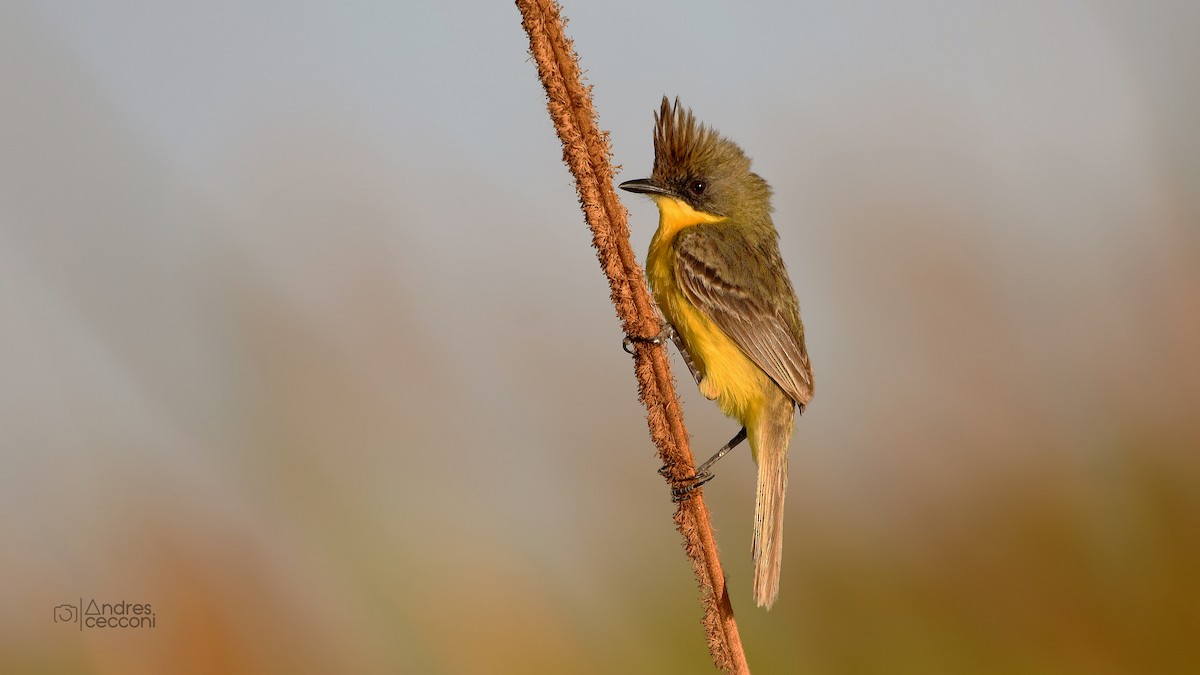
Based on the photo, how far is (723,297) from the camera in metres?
3.60

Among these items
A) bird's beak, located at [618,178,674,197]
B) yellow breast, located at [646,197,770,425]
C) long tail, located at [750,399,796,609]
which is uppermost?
bird's beak, located at [618,178,674,197]

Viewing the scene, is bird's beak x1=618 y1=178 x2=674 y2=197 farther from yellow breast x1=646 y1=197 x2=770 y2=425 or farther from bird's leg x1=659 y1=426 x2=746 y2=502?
bird's leg x1=659 y1=426 x2=746 y2=502

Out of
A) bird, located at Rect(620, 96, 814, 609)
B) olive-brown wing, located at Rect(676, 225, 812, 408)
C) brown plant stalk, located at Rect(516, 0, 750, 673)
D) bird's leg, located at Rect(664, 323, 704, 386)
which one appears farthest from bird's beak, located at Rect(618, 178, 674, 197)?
brown plant stalk, located at Rect(516, 0, 750, 673)

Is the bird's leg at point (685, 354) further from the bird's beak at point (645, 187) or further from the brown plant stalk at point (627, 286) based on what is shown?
the brown plant stalk at point (627, 286)

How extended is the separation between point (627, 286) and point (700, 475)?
1021 mm

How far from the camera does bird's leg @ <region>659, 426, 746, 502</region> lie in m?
1.95

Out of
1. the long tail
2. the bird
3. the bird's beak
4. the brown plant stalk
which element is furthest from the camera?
the bird's beak

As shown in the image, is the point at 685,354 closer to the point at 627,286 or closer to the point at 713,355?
the point at 713,355

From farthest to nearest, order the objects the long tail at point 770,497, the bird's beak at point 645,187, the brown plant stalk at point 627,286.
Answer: the bird's beak at point 645,187, the long tail at point 770,497, the brown plant stalk at point 627,286

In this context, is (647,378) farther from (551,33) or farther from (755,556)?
(755,556)

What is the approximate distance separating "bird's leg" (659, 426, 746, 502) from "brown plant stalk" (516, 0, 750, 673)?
1 cm

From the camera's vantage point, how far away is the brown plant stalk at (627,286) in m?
1.77

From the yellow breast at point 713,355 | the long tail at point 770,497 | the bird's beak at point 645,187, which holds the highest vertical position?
the bird's beak at point 645,187

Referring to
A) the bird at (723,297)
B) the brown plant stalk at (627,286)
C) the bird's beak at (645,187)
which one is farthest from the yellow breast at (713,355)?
the brown plant stalk at (627,286)
